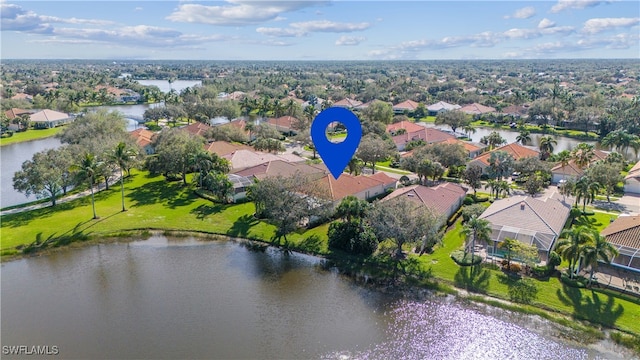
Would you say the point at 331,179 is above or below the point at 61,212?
above

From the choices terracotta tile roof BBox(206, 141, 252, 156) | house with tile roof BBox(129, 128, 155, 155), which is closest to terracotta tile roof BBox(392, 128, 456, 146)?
terracotta tile roof BBox(206, 141, 252, 156)

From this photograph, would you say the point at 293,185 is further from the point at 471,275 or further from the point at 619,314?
the point at 619,314

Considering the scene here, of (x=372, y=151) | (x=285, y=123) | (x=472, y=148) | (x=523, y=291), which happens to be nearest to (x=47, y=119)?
(x=285, y=123)

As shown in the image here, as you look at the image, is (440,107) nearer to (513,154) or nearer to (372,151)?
(513,154)

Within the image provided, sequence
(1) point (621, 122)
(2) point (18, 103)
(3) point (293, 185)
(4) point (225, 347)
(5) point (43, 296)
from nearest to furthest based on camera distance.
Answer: (4) point (225, 347)
(5) point (43, 296)
(3) point (293, 185)
(1) point (621, 122)
(2) point (18, 103)

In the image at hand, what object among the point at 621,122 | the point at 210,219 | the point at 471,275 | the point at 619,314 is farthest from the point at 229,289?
the point at 621,122

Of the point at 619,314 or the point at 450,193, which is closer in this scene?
the point at 619,314

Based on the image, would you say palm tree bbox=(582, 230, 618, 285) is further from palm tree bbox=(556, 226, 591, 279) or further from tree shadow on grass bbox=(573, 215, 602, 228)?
tree shadow on grass bbox=(573, 215, 602, 228)

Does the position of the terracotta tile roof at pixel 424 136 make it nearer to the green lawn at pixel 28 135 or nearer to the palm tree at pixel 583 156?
the palm tree at pixel 583 156
